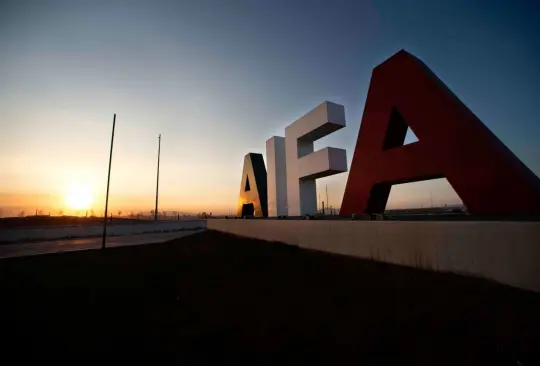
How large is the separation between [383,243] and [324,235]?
279cm

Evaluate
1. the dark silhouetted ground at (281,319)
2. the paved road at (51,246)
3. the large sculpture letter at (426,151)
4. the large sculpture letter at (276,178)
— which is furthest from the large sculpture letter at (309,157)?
the paved road at (51,246)

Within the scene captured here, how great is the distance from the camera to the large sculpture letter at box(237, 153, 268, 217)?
67.6 feet

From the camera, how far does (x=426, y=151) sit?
8672 mm

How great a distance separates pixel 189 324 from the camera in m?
4.93

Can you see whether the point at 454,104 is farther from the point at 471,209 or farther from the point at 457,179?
the point at 471,209

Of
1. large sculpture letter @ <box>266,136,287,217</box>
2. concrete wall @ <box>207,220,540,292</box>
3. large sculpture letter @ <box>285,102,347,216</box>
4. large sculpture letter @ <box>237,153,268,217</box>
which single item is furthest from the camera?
large sculpture letter @ <box>237,153,268,217</box>

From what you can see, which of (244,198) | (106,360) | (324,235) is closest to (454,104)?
(324,235)

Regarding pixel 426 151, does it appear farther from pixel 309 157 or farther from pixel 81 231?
pixel 81 231

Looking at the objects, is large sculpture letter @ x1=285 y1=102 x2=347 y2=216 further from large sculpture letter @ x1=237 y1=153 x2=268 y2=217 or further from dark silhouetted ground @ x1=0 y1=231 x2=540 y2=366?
dark silhouetted ground @ x1=0 y1=231 x2=540 y2=366

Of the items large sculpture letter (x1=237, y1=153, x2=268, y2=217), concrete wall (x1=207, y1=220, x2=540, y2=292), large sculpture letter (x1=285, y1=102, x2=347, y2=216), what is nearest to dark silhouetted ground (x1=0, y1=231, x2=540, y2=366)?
concrete wall (x1=207, y1=220, x2=540, y2=292)

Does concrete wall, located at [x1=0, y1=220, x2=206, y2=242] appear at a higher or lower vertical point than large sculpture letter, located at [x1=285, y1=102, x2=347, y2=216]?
lower

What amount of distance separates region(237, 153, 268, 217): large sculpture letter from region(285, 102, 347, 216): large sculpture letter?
4.53 metres

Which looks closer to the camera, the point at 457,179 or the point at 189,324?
the point at 189,324

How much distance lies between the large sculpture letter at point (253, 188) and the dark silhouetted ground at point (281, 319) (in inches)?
486
